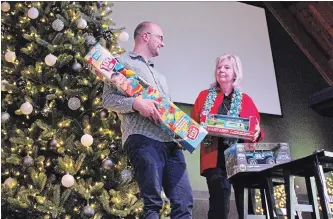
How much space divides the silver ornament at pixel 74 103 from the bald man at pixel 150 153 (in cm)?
50

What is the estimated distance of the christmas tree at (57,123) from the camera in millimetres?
2049

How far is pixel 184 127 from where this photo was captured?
5.52 feet

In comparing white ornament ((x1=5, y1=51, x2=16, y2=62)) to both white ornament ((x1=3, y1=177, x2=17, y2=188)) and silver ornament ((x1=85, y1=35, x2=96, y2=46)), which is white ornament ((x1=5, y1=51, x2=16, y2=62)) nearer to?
silver ornament ((x1=85, y1=35, x2=96, y2=46))

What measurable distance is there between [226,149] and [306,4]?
3114 mm

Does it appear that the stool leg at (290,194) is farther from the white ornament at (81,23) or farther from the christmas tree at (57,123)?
the white ornament at (81,23)

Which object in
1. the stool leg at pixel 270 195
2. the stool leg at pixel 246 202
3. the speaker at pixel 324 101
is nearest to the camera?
the speaker at pixel 324 101

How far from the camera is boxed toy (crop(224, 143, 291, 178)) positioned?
1.86 metres

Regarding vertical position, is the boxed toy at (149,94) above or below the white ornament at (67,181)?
above

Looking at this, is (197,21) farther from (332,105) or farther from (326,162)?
(332,105)

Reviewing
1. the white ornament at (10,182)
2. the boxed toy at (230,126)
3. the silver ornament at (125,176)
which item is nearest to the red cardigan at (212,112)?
the boxed toy at (230,126)

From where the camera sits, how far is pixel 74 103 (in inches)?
89.3

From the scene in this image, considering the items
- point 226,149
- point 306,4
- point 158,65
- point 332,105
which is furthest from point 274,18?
point 332,105

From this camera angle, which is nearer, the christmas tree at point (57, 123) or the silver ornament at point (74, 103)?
the christmas tree at point (57, 123)

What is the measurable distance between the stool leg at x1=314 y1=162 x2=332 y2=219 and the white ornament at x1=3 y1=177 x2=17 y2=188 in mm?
1373
